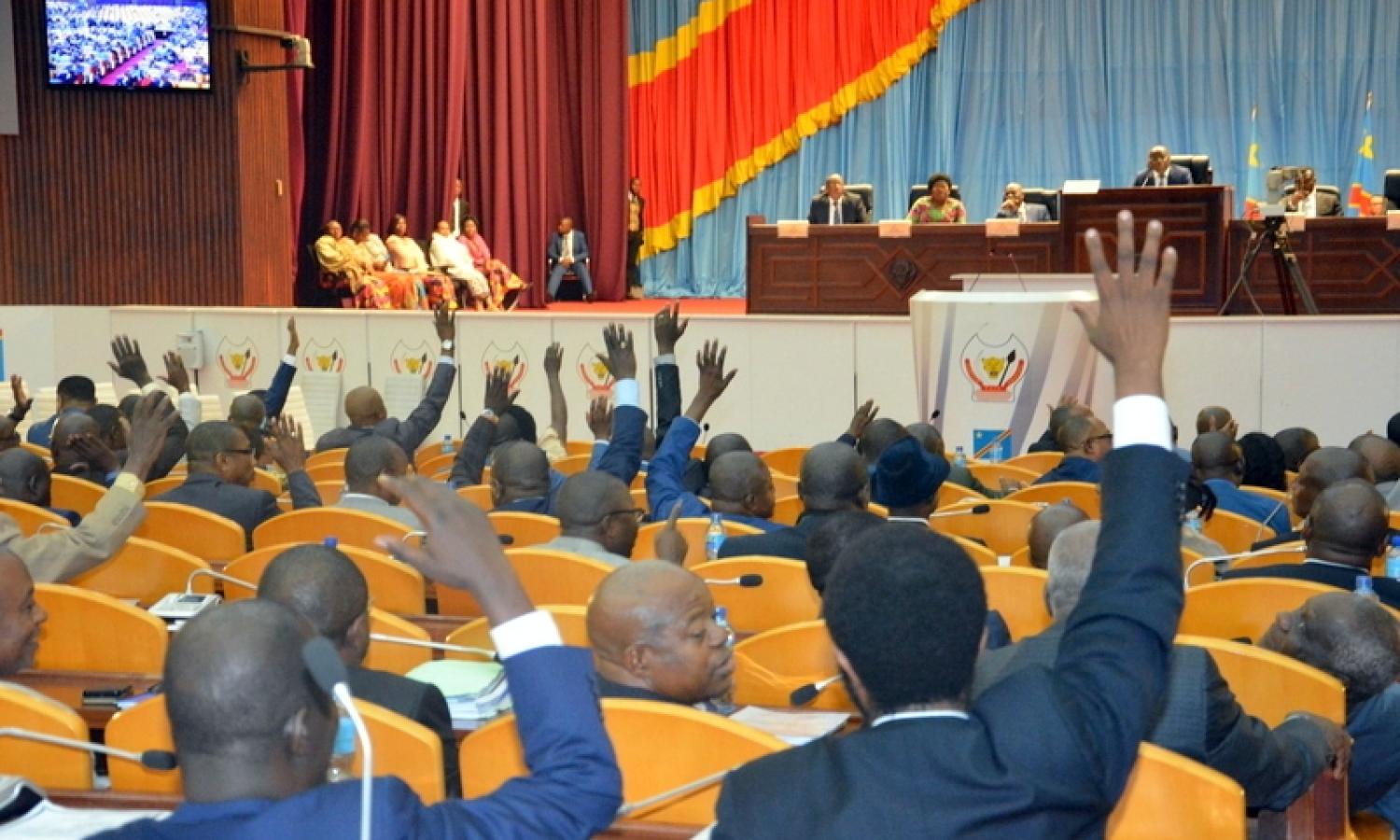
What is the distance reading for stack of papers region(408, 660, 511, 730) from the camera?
299 centimetres

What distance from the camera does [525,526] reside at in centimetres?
466

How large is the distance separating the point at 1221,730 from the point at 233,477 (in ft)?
12.3

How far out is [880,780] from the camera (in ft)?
5.08

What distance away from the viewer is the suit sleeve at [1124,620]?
61.4 inches

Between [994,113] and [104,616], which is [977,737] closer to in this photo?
[104,616]

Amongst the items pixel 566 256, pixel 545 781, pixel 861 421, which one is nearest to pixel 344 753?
pixel 545 781

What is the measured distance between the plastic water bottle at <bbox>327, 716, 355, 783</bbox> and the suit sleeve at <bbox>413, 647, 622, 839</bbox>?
0.73 meters

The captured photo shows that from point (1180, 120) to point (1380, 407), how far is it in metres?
7.86

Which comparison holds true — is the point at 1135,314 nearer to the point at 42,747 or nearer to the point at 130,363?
the point at 42,747

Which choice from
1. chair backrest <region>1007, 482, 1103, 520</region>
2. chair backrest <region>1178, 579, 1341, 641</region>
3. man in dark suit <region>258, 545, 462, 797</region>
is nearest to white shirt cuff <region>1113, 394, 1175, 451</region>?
man in dark suit <region>258, 545, 462, 797</region>

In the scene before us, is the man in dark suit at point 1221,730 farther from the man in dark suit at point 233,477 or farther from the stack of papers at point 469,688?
the man in dark suit at point 233,477

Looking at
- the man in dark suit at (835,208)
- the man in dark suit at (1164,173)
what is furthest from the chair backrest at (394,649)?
the man in dark suit at (1164,173)

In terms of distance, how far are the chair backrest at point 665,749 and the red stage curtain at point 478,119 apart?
12766 millimetres

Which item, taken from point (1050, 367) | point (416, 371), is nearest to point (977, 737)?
point (1050, 367)
